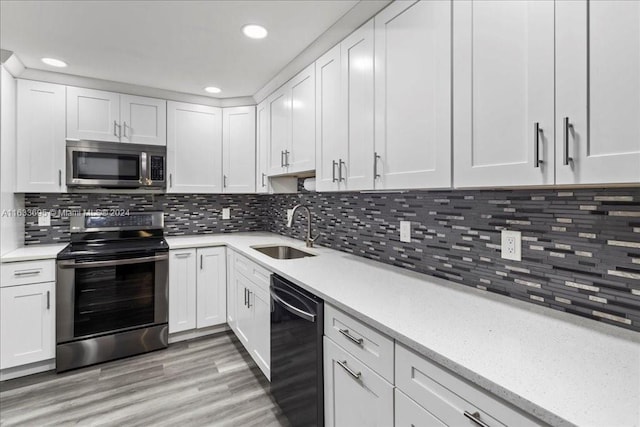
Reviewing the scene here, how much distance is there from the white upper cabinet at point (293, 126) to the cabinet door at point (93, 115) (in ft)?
4.40

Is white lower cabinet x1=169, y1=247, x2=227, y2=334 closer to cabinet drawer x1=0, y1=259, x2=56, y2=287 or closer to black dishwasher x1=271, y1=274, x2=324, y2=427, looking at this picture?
cabinet drawer x1=0, y1=259, x2=56, y2=287

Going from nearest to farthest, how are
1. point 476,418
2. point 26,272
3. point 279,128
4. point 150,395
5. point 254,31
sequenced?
point 476,418 → point 254,31 → point 150,395 → point 26,272 → point 279,128

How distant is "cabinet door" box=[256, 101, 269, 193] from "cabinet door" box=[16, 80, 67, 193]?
1.60m

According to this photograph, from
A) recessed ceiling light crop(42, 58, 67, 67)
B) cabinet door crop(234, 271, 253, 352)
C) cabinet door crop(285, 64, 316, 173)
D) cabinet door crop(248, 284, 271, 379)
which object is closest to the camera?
cabinet door crop(248, 284, 271, 379)

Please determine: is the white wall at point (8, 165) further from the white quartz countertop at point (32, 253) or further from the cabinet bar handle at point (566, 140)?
the cabinet bar handle at point (566, 140)

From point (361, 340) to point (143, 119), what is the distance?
2.82m

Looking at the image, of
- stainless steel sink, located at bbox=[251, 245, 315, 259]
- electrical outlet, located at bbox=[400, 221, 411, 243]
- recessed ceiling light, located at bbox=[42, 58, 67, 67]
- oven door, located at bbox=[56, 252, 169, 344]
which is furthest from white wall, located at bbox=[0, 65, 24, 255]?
electrical outlet, located at bbox=[400, 221, 411, 243]

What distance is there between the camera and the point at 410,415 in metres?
→ 0.97

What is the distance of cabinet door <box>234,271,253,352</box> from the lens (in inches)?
95.0

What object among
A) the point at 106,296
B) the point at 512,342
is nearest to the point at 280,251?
the point at 106,296

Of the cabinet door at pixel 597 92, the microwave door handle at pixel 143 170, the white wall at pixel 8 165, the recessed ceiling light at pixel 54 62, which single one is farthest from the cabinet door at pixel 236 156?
the cabinet door at pixel 597 92

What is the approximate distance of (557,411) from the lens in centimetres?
62

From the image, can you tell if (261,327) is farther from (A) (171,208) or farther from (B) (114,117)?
(B) (114,117)

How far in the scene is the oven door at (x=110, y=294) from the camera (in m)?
2.37
